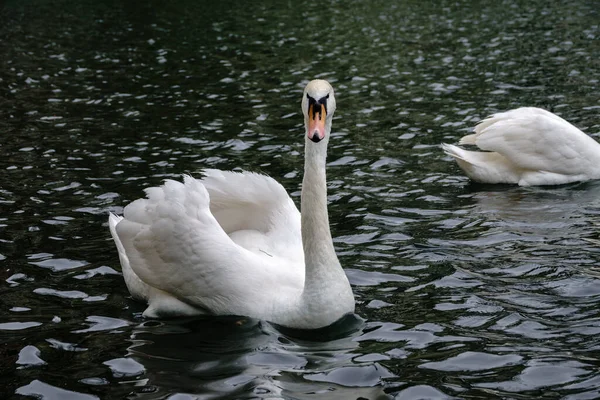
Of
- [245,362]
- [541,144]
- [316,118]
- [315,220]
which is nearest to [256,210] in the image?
[315,220]

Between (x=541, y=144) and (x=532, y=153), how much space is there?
7.2 inches

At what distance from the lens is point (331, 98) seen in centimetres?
687

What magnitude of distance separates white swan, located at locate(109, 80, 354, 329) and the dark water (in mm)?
201

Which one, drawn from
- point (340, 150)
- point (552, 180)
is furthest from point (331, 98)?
point (340, 150)

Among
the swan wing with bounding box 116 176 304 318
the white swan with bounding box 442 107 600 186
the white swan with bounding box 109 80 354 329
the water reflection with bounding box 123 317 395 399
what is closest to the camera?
the water reflection with bounding box 123 317 395 399

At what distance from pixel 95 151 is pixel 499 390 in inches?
357

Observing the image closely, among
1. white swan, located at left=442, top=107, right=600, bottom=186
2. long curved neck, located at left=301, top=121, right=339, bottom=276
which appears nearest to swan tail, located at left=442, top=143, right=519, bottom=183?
white swan, located at left=442, top=107, right=600, bottom=186

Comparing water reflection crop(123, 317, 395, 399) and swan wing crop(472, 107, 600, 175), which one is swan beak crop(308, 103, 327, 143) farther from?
swan wing crop(472, 107, 600, 175)

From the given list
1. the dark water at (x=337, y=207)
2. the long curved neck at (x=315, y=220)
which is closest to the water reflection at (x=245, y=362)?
the dark water at (x=337, y=207)

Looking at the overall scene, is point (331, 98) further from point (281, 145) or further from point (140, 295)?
point (281, 145)

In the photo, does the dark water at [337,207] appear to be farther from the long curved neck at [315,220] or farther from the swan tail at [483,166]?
the long curved neck at [315,220]

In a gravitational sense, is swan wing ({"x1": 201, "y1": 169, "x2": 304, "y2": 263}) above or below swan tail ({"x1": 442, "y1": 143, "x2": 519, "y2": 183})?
above

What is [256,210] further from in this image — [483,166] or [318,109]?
[483,166]

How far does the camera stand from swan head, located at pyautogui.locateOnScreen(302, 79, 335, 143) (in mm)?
6587
